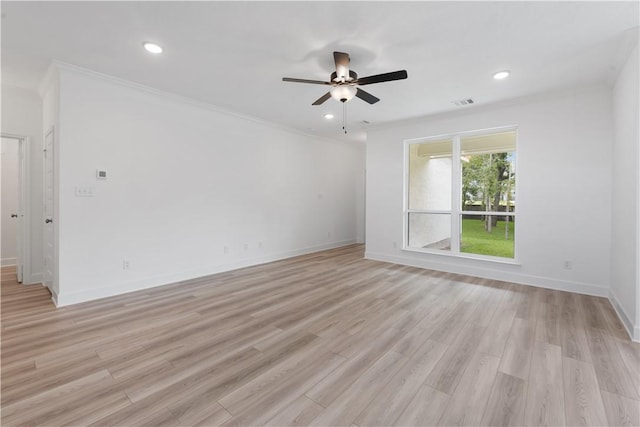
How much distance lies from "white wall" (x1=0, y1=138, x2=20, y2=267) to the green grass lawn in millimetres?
8359

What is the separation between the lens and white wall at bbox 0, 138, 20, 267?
5309 millimetres

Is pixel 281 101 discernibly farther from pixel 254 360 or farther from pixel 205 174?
pixel 254 360

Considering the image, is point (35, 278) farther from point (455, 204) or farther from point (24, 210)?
point (455, 204)

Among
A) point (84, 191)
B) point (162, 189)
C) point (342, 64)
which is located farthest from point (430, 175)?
point (84, 191)

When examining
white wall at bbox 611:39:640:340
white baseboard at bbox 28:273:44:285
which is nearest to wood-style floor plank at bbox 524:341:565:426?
white wall at bbox 611:39:640:340

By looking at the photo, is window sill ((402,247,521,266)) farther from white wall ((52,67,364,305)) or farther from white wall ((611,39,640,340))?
white wall ((52,67,364,305))

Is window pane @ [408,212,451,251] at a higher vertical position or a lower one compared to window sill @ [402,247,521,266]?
higher

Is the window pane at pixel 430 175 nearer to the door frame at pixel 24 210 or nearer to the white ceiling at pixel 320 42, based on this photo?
the white ceiling at pixel 320 42

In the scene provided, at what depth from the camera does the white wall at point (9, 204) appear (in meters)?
5.31

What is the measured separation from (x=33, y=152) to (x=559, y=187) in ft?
25.4

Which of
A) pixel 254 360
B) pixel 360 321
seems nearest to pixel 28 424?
pixel 254 360

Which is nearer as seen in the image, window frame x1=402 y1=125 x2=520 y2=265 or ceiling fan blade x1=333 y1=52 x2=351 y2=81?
ceiling fan blade x1=333 y1=52 x2=351 y2=81

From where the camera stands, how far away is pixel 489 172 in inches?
188

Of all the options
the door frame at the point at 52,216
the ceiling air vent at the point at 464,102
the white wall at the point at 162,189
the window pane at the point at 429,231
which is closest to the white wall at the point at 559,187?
the ceiling air vent at the point at 464,102
